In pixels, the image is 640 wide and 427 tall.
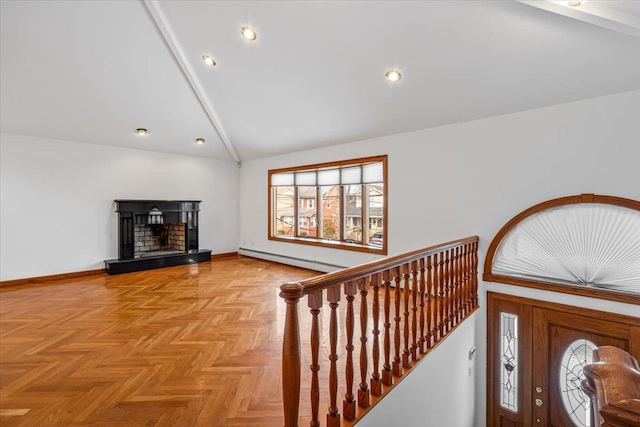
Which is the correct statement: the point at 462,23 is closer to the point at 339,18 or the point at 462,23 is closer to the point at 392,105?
the point at 339,18

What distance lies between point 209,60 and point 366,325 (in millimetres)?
3974

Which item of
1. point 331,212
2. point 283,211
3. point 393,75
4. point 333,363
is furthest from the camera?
point 283,211

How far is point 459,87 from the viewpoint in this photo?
3.40 meters

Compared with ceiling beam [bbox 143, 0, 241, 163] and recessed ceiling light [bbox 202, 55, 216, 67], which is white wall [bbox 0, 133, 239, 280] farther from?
recessed ceiling light [bbox 202, 55, 216, 67]

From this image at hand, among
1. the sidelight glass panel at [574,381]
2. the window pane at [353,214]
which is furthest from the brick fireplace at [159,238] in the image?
the sidelight glass panel at [574,381]

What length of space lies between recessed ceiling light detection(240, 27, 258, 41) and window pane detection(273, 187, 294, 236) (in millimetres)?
3495

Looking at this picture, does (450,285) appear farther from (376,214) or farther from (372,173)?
(372,173)

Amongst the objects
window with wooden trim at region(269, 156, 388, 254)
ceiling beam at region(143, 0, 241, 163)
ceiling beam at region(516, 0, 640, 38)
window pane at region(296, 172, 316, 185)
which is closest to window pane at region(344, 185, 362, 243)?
window with wooden trim at region(269, 156, 388, 254)

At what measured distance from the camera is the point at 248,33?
11.2 feet

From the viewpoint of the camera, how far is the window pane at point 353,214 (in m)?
5.38

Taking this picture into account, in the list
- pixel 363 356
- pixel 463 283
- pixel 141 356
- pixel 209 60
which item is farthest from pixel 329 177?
pixel 363 356

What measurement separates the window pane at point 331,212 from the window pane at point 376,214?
726mm

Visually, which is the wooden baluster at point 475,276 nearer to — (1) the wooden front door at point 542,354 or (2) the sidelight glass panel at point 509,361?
(1) the wooden front door at point 542,354

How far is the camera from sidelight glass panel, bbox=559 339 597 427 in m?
3.11
